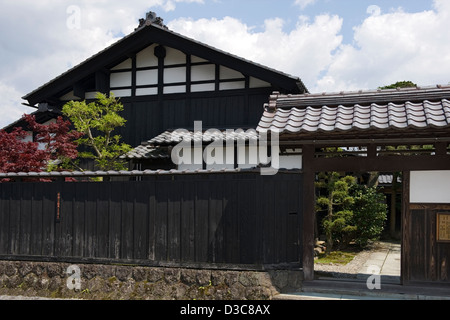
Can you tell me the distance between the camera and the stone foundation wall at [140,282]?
26.7 feet

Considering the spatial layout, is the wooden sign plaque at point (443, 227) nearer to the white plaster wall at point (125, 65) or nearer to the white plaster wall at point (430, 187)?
the white plaster wall at point (430, 187)

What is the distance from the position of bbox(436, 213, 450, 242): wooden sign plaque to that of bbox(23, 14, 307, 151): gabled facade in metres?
7.95

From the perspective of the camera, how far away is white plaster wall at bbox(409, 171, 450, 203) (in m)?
7.67

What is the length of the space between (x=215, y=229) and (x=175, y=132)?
290 inches

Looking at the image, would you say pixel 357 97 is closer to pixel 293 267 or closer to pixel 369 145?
pixel 369 145

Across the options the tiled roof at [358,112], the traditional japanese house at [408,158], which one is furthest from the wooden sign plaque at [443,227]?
the tiled roof at [358,112]

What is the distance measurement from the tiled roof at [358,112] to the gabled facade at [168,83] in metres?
6.41

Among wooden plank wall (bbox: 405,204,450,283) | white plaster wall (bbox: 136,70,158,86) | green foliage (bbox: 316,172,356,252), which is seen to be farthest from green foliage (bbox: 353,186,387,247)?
white plaster wall (bbox: 136,70,158,86)

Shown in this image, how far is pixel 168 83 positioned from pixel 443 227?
11745mm

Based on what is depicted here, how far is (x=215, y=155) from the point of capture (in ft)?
47.0

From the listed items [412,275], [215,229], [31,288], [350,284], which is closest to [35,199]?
[31,288]

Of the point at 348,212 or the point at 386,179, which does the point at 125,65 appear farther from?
the point at 386,179

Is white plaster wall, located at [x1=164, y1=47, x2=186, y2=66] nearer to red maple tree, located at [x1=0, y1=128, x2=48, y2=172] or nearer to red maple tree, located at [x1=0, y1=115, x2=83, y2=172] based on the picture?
red maple tree, located at [x1=0, y1=115, x2=83, y2=172]

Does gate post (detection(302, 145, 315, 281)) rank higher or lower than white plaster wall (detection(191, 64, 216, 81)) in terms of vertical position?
lower
